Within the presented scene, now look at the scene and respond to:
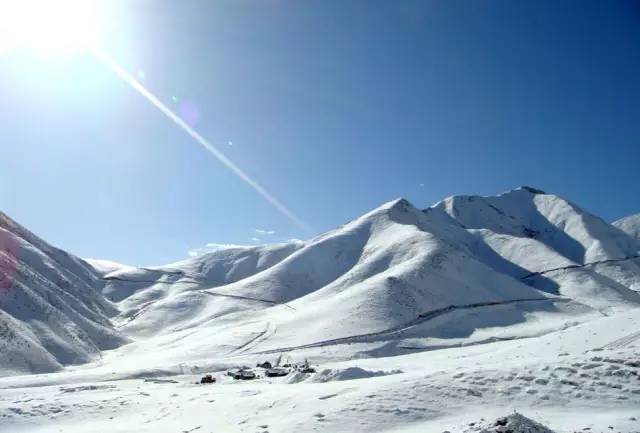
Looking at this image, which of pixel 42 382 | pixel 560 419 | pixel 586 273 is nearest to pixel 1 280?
pixel 42 382

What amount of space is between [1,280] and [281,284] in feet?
189

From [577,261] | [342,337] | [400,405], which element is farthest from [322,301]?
[577,261]

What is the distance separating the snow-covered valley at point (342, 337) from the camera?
15539 mm

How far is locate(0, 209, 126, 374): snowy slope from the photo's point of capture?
49.2 metres

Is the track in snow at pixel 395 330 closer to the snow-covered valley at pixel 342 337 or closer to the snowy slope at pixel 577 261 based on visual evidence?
the snow-covered valley at pixel 342 337

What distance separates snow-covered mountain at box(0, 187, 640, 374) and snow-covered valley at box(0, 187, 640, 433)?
17.9 inches

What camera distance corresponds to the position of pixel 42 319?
62.8 m

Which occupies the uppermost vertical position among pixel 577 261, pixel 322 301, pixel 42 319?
pixel 577 261

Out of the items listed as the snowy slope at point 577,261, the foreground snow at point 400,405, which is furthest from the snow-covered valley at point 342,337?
the snowy slope at point 577,261

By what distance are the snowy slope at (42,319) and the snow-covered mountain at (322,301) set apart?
24 cm

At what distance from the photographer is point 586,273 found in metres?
125

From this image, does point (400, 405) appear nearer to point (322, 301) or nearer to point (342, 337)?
point (342, 337)

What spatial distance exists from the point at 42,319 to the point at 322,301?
43.3 metres

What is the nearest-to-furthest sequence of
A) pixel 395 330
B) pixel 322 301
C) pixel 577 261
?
pixel 395 330 → pixel 322 301 → pixel 577 261
